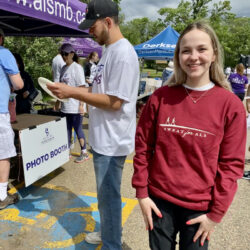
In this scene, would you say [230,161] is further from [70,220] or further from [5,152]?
[5,152]

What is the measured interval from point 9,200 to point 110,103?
2.02 meters

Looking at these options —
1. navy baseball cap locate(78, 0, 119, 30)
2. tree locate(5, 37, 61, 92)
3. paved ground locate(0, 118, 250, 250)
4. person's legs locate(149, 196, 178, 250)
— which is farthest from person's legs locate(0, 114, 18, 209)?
tree locate(5, 37, 61, 92)

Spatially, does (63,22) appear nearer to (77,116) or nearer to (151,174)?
(77,116)

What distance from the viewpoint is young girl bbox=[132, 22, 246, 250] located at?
1.22m

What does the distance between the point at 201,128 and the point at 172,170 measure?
27cm

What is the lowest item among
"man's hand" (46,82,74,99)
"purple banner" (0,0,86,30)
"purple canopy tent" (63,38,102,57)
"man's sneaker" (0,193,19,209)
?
"man's sneaker" (0,193,19,209)

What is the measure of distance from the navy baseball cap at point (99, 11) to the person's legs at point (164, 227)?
122cm

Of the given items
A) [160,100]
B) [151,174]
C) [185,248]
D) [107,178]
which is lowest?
[185,248]

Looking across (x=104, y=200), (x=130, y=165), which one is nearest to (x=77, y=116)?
(x=130, y=165)

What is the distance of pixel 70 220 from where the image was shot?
2.65m

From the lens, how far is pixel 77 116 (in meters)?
4.04

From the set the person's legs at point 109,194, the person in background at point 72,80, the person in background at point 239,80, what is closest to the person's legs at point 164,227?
the person's legs at point 109,194

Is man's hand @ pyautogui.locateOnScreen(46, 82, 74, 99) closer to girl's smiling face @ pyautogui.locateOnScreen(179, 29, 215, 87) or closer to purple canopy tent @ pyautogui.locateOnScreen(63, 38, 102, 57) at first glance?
girl's smiling face @ pyautogui.locateOnScreen(179, 29, 215, 87)

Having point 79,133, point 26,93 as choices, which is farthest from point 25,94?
point 79,133
